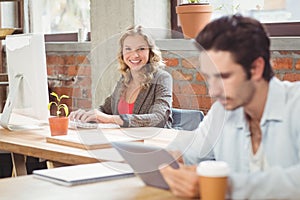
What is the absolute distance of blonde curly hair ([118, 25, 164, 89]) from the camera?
9.16ft

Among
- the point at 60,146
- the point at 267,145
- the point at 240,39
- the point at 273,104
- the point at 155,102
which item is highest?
the point at 240,39

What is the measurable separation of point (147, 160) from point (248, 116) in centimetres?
30

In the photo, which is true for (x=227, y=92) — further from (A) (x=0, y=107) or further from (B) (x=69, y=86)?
(A) (x=0, y=107)

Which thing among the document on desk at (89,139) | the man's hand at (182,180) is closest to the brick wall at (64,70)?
the document on desk at (89,139)

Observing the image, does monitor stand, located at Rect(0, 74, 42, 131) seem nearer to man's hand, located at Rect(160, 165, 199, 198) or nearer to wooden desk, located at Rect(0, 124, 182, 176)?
wooden desk, located at Rect(0, 124, 182, 176)

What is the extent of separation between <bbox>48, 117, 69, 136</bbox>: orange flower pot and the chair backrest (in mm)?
567

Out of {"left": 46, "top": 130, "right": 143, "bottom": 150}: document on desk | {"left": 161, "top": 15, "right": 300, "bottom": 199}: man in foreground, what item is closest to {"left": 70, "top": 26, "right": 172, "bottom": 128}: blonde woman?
{"left": 46, "top": 130, "right": 143, "bottom": 150}: document on desk

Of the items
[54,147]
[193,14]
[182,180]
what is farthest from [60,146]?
[193,14]

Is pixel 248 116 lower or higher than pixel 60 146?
higher

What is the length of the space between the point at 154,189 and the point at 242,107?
36 cm

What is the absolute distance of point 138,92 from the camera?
3254 millimetres

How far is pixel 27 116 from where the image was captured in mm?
3406

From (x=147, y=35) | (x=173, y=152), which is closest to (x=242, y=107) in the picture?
(x=173, y=152)

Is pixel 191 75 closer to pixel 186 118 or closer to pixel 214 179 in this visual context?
pixel 186 118
